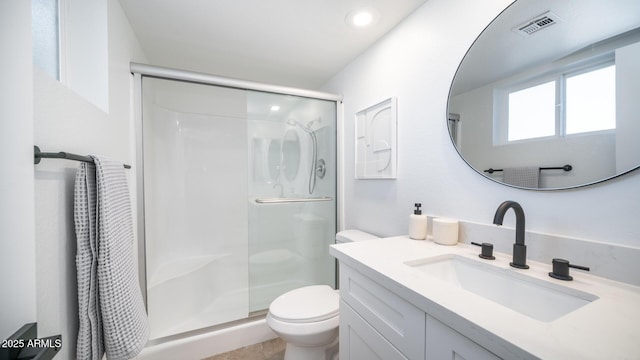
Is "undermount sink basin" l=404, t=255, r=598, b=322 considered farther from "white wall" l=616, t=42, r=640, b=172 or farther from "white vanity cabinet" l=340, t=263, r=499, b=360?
"white wall" l=616, t=42, r=640, b=172

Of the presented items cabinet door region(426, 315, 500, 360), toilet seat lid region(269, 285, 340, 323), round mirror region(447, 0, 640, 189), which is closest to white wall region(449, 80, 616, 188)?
round mirror region(447, 0, 640, 189)

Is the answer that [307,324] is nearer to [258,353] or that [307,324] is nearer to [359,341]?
[359,341]

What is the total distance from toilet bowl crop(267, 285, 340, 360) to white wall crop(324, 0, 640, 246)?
610 millimetres

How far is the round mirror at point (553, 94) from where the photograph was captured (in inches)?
25.2

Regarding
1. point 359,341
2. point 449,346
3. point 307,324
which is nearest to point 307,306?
point 307,324

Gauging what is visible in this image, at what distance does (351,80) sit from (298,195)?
108 cm

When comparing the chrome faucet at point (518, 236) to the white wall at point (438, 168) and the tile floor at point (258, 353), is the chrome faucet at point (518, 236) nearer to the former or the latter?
the white wall at point (438, 168)

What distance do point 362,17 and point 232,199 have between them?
6.39 feet

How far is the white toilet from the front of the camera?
1146mm

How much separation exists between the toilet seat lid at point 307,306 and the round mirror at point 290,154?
0.97 metres

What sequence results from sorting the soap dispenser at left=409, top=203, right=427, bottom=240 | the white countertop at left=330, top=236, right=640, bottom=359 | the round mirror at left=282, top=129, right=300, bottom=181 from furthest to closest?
1. the round mirror at left=282, top=129, right=300, bottom=181
2. the soap dispenser at left=409, top=203, right=427, bottom=240
3. the white countertop at left=330, top=236, right=640, bottom=359

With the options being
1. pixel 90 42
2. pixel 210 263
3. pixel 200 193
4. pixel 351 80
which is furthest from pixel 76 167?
pixel 351 80

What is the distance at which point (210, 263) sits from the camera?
217cm

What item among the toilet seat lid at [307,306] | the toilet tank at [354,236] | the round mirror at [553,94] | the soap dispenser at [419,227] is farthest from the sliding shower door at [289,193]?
the round mirror at [553,94]
